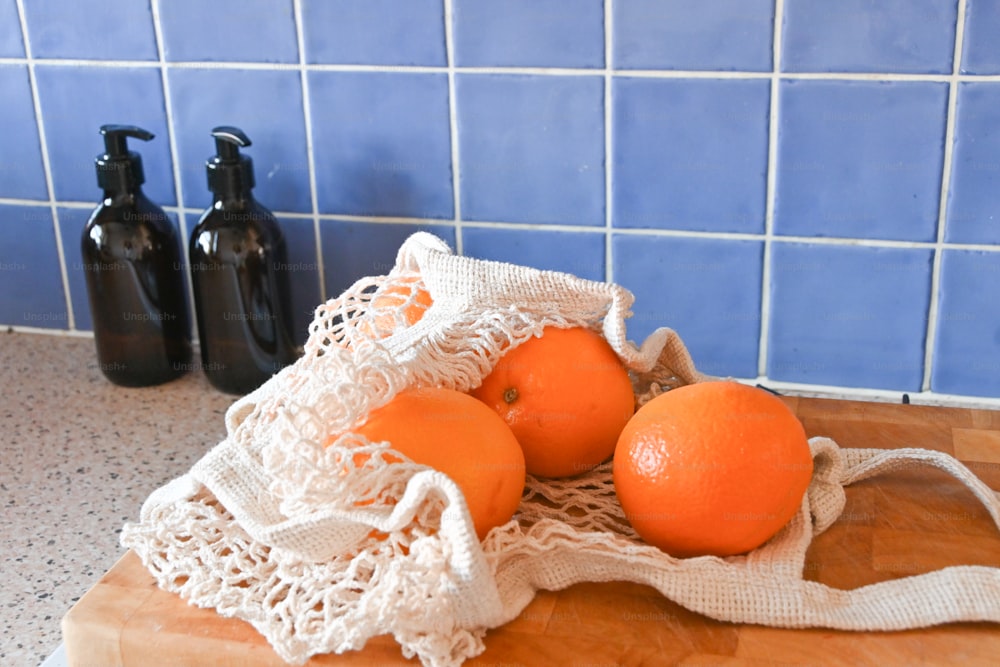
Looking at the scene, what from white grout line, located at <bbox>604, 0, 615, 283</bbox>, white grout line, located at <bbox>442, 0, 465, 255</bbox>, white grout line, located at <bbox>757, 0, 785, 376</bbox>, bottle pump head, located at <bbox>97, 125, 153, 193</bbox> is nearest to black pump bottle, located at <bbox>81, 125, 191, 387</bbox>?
bottle pump head, located at <bbox>97, 125, 153, 193</bbox>

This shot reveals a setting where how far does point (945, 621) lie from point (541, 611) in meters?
0.21

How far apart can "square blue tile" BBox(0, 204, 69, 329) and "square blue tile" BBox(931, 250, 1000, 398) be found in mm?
875

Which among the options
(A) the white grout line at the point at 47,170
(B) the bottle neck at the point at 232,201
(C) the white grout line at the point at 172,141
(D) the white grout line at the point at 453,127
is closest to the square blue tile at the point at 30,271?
(A) the white grout line at the point at 47,170

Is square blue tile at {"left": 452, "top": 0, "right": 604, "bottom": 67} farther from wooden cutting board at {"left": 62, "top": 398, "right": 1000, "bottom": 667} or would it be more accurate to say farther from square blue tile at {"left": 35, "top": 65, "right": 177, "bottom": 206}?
wooden cutting board at {"left": 62, "top": 398, "right": 1000, "bottom": 667}

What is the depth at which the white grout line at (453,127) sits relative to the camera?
92 cm

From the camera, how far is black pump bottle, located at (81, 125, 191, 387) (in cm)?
94

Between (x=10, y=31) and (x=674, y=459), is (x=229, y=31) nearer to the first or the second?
(x=10, y=31)

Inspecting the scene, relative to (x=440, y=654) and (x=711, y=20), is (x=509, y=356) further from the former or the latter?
(x=711, y=20)

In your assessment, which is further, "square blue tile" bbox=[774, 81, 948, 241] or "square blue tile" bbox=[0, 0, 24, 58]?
"square blue tile" bbox=[0, 0, 24, 58]

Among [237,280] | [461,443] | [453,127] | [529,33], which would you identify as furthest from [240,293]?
[461,443]

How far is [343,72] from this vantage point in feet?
3.16

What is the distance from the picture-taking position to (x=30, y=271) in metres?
1.13

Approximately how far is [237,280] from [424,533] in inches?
18.6

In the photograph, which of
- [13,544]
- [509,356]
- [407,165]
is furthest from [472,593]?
[407,165]
